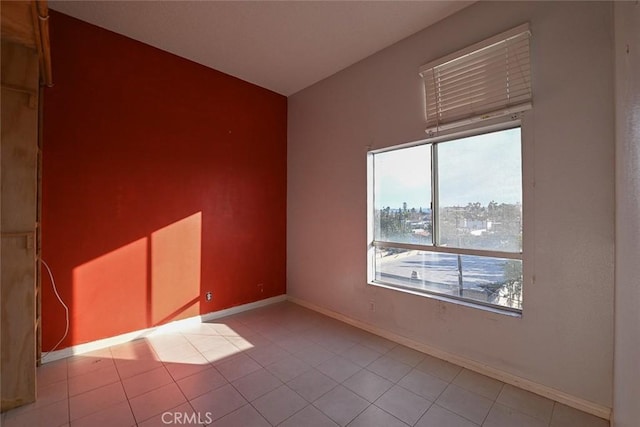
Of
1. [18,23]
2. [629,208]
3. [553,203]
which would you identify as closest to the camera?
[629,208]

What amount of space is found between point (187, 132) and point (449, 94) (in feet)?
9.65

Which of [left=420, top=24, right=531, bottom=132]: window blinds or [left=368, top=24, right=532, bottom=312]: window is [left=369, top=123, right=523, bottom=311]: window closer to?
[left=368, top=24, right=532, bottom=312]: window

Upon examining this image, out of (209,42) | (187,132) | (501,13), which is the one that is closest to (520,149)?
(501,13)

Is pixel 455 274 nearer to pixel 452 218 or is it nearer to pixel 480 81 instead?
pixel 452 218

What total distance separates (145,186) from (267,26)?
2.14 metres

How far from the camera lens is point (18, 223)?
6.49 ft

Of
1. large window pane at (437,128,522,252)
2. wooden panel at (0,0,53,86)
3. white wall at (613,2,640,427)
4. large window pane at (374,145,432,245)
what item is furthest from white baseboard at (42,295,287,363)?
white wall at (613,2,640,427)

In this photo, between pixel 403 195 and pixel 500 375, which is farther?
pixel 403 195

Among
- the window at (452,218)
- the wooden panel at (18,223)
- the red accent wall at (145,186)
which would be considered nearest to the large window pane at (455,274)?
the window at (452,218)

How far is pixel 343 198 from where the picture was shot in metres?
3.59

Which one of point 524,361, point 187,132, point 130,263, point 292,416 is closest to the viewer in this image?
point 292,416

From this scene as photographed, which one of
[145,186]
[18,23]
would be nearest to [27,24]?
[18,23]

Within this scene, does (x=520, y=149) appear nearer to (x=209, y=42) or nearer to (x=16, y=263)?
(x=209, y=42)

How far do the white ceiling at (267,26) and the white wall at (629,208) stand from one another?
5.22ft
